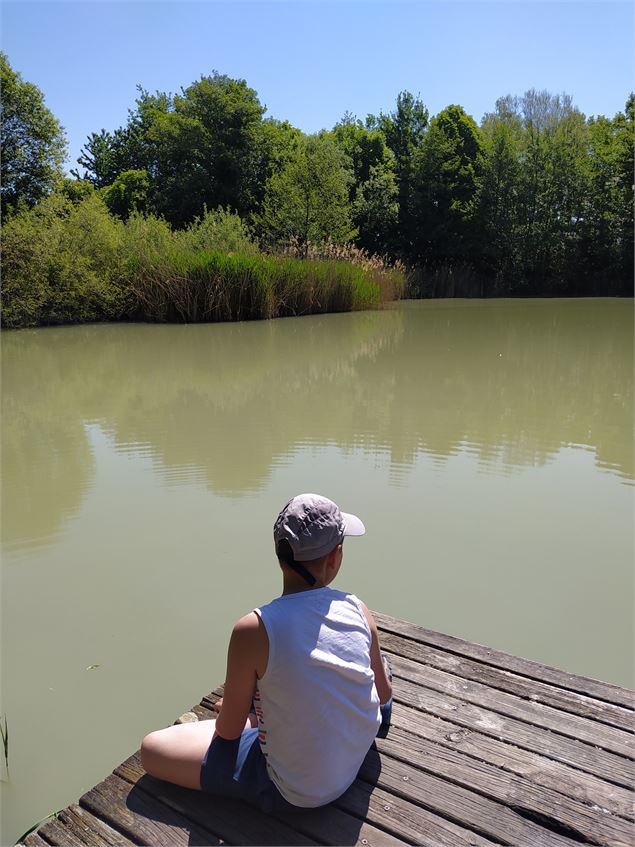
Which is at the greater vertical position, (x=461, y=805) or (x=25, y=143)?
(x=25, y=143)

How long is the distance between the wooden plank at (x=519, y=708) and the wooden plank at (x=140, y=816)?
76 centimetres

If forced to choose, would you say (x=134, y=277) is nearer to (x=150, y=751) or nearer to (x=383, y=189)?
(x=150, y=751)

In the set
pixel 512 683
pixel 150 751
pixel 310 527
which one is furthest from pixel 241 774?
pixel 512 683

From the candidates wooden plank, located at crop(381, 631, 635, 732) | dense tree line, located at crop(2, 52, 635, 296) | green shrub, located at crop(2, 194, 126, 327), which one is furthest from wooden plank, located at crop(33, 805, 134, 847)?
dense tree line, located at crop(2, 52, 635, 296)

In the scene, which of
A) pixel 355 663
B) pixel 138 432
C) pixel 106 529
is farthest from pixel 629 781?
pixel 138 432

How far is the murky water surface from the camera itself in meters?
2.41

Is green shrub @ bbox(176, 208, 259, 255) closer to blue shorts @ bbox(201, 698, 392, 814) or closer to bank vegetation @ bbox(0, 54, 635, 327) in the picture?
bank vegetation @ bbox(0, 54, 635, 327)

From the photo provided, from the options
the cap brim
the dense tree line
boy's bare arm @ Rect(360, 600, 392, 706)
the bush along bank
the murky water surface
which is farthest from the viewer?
the dense tree line

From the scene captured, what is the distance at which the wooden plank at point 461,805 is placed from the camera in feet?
4.94

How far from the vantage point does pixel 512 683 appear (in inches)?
Result: 80.3

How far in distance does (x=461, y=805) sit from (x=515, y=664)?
624 millimetres

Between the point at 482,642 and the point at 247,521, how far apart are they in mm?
1506

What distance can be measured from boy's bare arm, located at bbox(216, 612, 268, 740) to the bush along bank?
12503 mm

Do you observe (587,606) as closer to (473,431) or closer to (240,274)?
(473,431)
